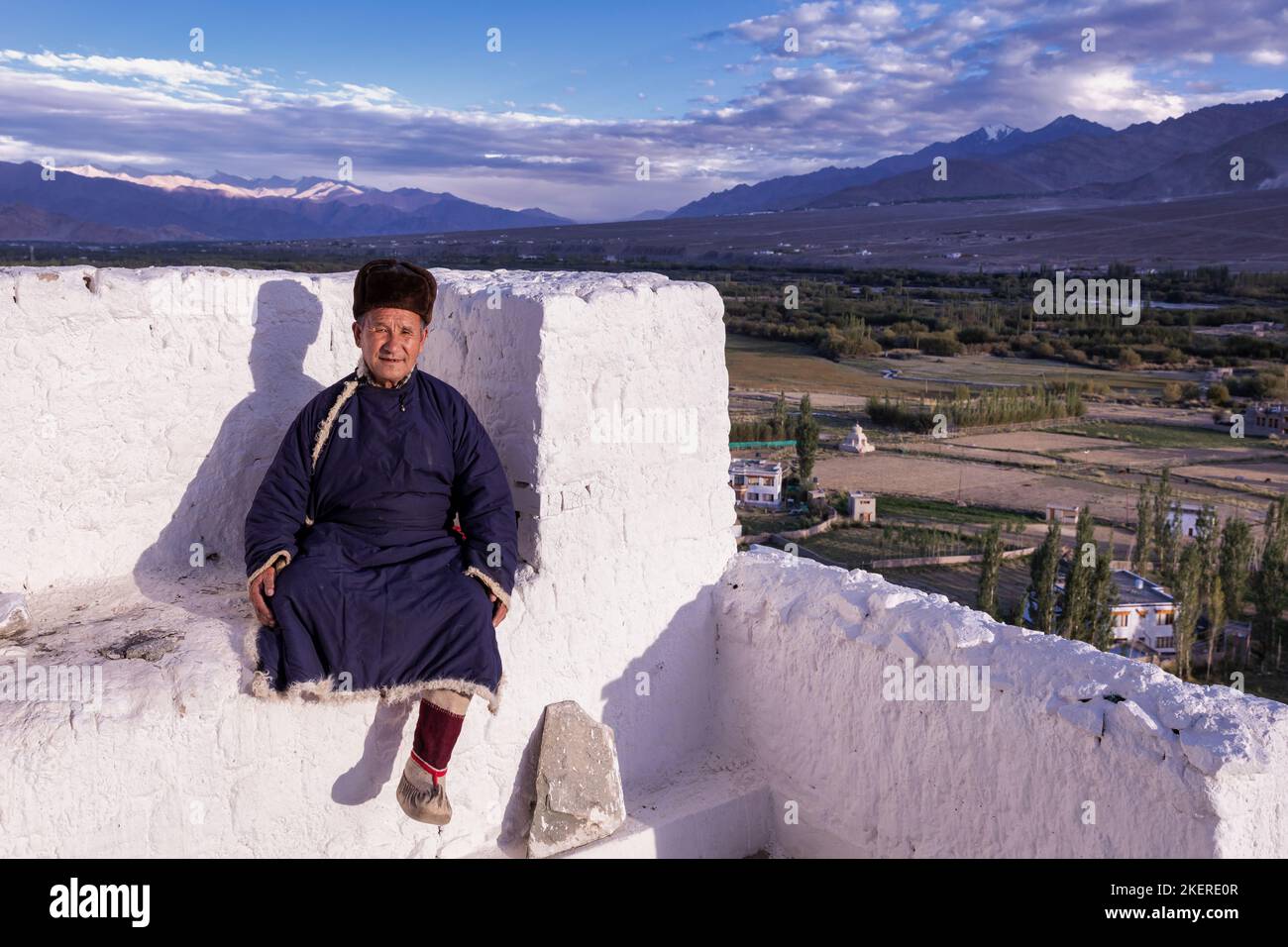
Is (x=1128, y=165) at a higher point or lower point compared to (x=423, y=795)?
higher

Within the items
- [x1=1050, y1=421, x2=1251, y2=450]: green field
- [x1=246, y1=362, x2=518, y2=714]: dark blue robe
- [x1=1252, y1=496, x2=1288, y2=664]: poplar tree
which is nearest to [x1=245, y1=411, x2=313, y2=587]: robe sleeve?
[x1=246, y1=362, x2=518, y2=714]: dark blue robe

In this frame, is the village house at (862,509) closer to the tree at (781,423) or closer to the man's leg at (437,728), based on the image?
the tree at (781,423)

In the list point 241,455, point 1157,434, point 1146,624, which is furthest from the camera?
point 1157,434

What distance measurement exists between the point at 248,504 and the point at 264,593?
2.21 feet

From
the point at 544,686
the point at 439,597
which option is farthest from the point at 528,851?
the point at 439,597

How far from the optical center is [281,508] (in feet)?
7.91

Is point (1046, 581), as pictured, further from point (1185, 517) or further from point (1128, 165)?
point (1128, 165)

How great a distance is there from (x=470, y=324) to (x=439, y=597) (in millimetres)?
827

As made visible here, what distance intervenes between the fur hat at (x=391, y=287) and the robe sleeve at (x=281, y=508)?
0.30 metres

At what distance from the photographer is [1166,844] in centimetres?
206

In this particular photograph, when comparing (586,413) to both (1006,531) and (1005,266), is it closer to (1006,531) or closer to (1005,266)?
(1006,531)

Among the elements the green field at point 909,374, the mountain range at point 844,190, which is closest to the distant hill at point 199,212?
the mountain range at point 844,190

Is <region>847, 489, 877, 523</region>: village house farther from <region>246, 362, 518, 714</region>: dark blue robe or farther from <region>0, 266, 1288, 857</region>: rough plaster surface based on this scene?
<region>246, 362, 518, 714</region>: dark blue robe

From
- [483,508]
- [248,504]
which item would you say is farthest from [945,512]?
[483,508]
